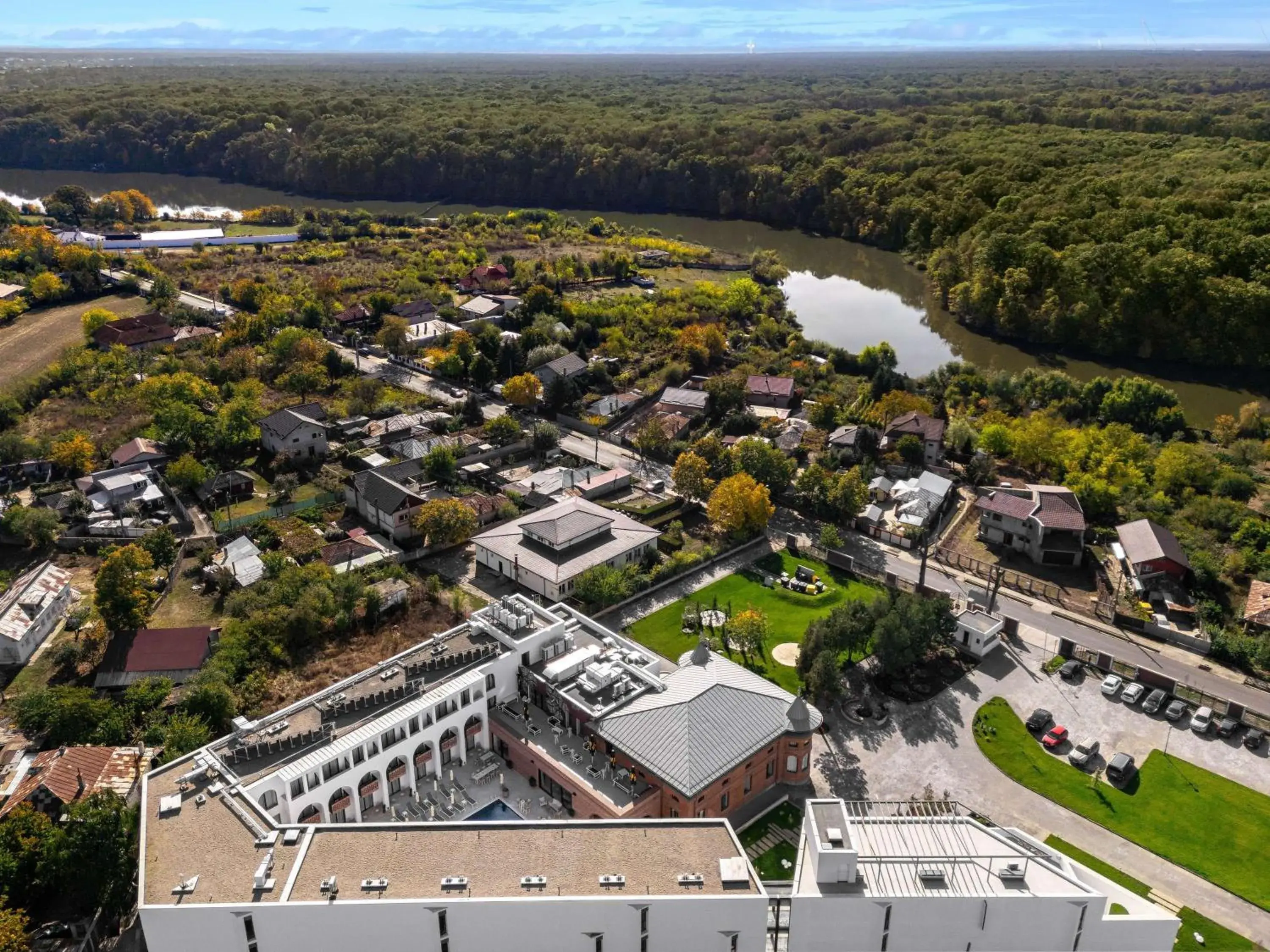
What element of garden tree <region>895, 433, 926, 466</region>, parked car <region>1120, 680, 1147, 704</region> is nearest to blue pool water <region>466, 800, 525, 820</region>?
parked car <region>1120, 680, 1147, 704</region>

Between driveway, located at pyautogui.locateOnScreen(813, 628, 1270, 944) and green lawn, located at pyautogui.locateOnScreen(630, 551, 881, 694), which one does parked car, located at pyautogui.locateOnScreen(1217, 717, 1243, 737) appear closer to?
driveway, located at pyautogui.locateOnScreen(813, 628, 1270, 944)

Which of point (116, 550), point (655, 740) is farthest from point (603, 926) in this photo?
point (116, 550)

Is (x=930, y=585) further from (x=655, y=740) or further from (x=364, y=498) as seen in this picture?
(x=364, y=498)

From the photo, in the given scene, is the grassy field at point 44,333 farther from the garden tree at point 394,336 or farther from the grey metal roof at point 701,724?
the grey metal roof at point 701,724

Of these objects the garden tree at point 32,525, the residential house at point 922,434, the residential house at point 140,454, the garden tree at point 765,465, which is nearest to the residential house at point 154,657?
the garden tree at point 32,525

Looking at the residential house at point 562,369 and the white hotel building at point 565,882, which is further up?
the white hotel building at point 565,882
